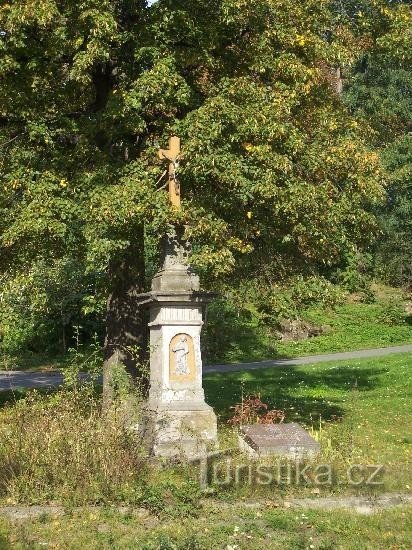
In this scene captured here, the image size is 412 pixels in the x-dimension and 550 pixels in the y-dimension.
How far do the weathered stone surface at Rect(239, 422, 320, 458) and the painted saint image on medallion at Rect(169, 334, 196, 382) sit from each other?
0.99 metres

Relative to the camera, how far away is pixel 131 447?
23.7ft

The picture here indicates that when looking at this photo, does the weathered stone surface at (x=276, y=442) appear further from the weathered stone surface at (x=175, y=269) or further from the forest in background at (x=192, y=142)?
the forest in background at (x=192, y=142)

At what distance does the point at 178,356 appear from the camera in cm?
923

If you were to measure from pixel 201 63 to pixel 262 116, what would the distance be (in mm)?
1801

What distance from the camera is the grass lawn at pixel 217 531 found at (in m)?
5.55

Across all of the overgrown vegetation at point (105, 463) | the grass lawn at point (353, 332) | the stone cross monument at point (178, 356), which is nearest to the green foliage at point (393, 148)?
the grass lawn at point (353, 332)

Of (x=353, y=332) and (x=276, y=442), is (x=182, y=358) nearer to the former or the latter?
(x=276, y=442)

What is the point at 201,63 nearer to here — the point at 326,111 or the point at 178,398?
the point at 326,111

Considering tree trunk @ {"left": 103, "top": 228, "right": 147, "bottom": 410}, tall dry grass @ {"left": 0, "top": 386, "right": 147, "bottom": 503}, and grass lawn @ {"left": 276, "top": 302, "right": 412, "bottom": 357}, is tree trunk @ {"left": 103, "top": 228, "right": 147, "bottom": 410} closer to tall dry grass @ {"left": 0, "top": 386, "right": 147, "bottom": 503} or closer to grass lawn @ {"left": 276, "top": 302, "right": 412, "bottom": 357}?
tall dry grass @ {"left": 0, "top": 386, "right": 147, "bottom": 503}

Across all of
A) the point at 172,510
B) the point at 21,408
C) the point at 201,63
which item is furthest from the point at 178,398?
the point at 201,63

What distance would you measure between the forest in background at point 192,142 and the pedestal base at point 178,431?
5.26 feet

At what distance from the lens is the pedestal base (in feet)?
28.0

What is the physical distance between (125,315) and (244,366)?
10.5m

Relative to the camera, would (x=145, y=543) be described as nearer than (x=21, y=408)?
Yes
